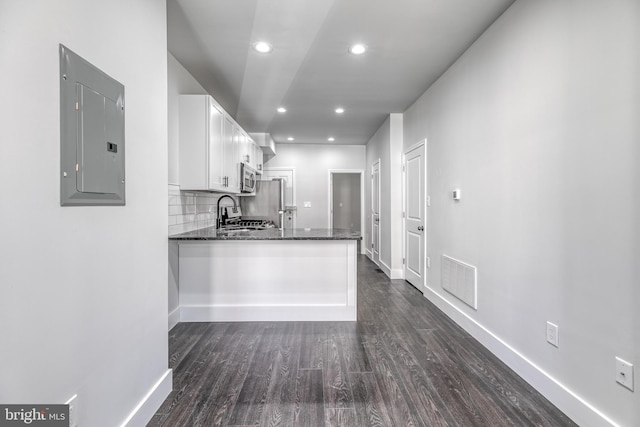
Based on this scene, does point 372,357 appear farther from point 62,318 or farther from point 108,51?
point 108,51

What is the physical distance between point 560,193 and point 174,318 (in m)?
3.24

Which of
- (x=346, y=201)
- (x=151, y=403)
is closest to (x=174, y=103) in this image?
(x=151, y=403)

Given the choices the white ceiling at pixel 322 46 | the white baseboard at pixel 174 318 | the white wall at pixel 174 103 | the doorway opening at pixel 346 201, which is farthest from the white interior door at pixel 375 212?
the white baseboard at pixel 174 318

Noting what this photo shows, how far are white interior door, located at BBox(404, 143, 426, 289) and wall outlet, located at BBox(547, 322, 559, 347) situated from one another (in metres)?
2.03

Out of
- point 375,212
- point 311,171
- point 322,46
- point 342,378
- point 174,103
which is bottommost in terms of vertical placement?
point 342,378

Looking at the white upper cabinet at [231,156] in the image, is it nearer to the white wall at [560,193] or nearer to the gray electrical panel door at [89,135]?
the gray electrical panel door at [89,135]

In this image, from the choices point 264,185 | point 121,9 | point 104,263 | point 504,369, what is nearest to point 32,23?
point 121,9

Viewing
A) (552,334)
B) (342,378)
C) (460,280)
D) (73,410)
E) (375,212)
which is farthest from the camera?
(375,212)

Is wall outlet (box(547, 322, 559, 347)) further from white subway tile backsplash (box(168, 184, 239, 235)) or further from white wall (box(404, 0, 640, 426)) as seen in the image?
white subway tile backsplash (box(168, 184, 239, 235))

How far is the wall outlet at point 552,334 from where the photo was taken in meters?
1.77

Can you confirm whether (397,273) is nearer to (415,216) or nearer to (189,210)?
(415,216)

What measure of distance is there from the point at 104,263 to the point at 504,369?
8.41ft

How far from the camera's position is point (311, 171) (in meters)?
6.88

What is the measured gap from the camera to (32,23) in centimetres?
96
